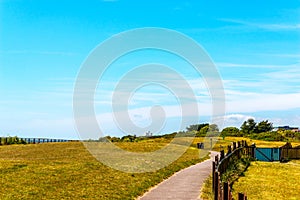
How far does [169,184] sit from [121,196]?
14.3 feet

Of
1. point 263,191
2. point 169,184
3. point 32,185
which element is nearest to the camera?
point 32,185

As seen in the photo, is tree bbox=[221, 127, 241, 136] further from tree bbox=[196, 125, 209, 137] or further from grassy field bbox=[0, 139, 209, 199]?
grassy field bbox=[0, 139, 209, 199]

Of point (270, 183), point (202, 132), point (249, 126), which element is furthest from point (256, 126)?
point (270, 183)

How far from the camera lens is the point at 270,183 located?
27391 millimetres

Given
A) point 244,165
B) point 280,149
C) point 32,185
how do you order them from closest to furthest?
point 32,185 → point 244,165 → point 280,149

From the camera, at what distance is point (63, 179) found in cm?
2236

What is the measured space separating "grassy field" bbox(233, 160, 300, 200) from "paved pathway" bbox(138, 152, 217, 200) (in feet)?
6.85

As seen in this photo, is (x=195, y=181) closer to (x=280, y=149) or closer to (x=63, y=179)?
(x=63, y=179)

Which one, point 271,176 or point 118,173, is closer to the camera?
point 118,173

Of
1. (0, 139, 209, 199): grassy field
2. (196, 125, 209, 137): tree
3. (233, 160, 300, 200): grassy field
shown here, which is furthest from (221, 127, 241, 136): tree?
(0, 139, 209, 199): grassy field

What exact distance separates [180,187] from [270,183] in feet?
26.9

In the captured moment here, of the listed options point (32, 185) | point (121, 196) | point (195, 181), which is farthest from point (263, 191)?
point (32, 185)

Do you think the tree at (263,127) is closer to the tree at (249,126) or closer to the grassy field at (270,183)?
the tree at (249,126)

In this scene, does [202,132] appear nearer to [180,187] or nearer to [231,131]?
[231,131]
